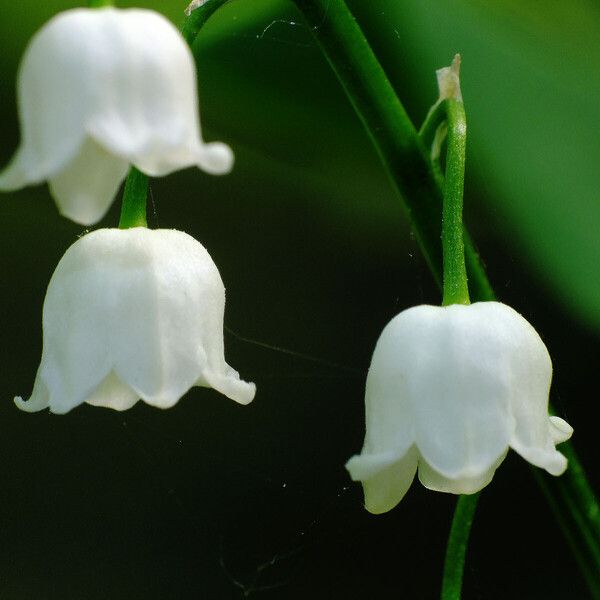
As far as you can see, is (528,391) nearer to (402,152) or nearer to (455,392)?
(455,392)

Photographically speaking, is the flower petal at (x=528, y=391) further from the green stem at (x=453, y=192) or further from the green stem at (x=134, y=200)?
the green stem at (x=134, y=200)

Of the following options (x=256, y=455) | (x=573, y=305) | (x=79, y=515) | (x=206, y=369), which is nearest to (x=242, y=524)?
(x=256, y=455)

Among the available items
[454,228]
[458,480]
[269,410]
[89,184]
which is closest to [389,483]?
[458,480]

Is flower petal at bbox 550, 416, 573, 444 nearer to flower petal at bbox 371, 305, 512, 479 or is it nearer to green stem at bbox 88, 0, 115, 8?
flower petal at bbox 371, 305, 512, 479

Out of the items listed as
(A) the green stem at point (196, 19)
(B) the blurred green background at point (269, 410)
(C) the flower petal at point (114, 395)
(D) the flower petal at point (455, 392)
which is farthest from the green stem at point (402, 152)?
(B) the blurred green background at point (269, 410)

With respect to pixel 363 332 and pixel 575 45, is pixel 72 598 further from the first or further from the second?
pixel 575 45

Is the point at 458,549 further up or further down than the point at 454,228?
further down
